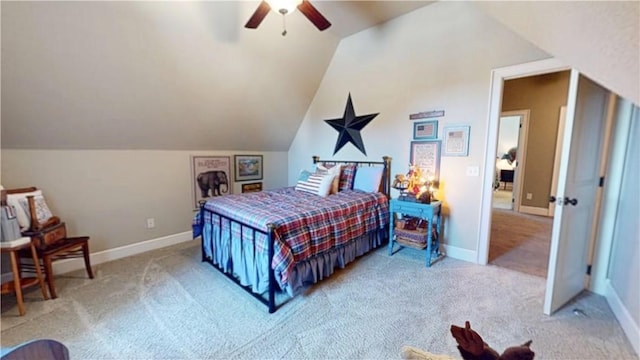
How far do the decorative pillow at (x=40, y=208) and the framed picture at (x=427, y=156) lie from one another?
3978mm

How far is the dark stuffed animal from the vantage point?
657 mm

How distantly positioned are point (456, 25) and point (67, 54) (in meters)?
3.79

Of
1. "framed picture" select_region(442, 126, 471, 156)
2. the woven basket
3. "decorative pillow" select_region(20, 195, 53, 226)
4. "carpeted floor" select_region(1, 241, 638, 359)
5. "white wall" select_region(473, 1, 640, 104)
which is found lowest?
"carpeted floor" select_region(1, 241, 638, 359)

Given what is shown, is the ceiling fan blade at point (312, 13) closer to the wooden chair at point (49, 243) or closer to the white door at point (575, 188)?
the white door at point (575, 188)

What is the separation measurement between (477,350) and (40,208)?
352 centimetres

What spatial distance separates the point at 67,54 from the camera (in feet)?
7.11

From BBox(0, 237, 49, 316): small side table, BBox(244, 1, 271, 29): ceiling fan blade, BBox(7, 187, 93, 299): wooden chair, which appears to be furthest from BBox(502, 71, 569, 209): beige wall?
BBox(0, 237, 49, 316): small side table

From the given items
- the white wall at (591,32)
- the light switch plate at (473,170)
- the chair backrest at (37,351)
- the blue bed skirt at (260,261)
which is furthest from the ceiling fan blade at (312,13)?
the chair backrest at (37,351)

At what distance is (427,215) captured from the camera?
115 inches

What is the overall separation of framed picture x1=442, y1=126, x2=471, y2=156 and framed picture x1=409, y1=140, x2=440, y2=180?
4.4 inches

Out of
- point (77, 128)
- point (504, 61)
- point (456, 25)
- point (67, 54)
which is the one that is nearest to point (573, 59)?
point (504, 61)

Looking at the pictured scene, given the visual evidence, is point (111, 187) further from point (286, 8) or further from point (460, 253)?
point (460, 253)

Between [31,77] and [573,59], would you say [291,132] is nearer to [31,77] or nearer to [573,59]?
[31,77]

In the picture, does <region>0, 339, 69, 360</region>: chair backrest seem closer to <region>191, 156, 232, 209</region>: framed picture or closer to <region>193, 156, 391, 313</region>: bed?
<region>193, 156, 391, 313</region>: bed
